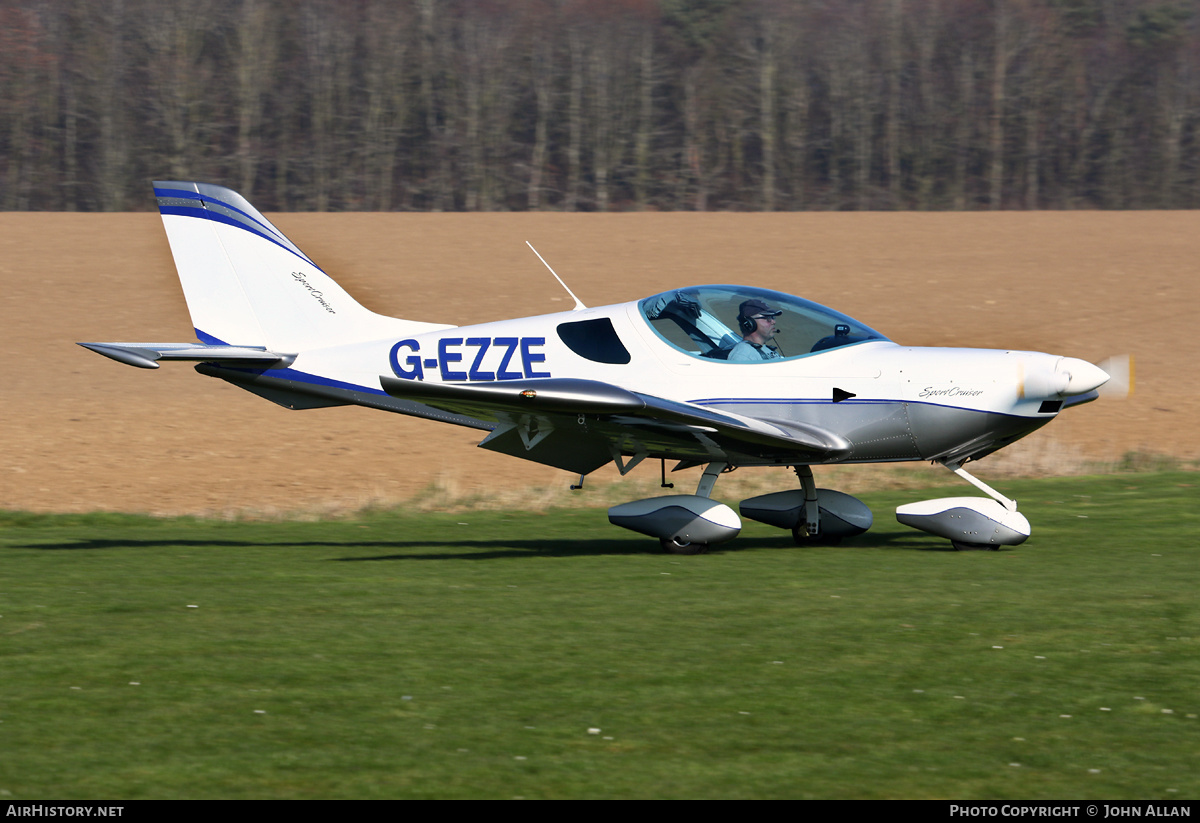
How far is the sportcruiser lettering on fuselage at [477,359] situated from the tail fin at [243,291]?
70 centimetres

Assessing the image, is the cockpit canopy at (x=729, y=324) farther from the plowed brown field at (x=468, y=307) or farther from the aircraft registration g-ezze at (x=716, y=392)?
the plowed brown field at (x=468, y=307)

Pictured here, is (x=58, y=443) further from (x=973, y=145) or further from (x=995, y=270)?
(x=973, y=145)

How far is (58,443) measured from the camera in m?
22.5

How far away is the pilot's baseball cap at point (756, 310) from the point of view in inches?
435

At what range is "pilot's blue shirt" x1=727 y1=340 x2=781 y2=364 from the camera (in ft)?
36.3

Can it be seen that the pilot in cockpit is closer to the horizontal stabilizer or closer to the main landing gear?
the main landing gear

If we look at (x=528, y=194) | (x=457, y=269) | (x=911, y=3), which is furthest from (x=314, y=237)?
(x=911, y=3)

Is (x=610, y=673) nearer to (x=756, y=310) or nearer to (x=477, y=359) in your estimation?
(x=756, y=310)

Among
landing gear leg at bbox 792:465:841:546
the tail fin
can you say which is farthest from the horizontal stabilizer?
landing gear leg at bbox 792:465:841:546

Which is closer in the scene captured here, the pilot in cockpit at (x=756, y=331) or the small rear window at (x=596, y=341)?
the pilot in cockpit at (x=756, y=331)

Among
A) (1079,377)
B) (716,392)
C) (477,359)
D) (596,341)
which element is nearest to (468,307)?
(477,359)

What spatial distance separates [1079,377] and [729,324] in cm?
288

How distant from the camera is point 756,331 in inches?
436

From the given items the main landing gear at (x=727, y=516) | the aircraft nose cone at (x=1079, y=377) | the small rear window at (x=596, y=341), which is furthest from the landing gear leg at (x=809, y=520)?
the aircraft nose cone at (x=1079, y=377)
